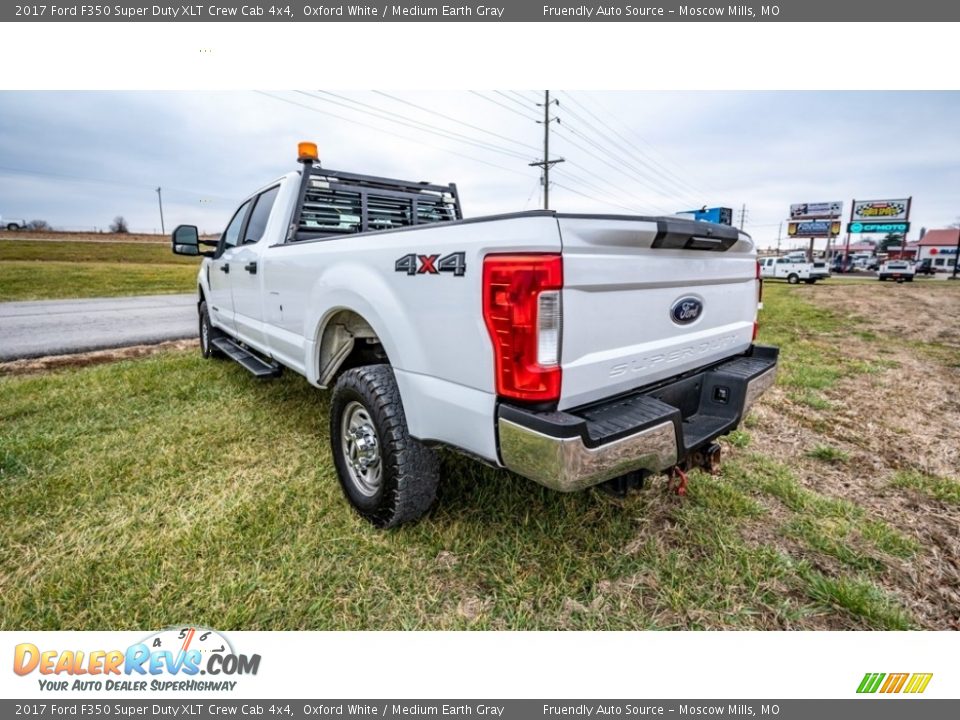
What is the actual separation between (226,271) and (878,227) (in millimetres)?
64940

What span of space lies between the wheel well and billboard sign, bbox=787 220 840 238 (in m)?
64.4

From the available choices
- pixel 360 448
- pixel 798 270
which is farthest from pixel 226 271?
pixel 798 270

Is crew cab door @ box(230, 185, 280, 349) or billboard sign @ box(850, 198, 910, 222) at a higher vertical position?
billboard sign @ box(850, 198, 910, 222)

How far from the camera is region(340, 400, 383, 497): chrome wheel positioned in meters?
2.40

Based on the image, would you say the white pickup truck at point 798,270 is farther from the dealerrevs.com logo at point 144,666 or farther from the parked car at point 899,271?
the dealerrevs.com logo at point 144,666

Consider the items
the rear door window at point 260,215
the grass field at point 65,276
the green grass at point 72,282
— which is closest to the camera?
the rear door window at point 260,215

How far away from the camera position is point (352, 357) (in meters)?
2.79

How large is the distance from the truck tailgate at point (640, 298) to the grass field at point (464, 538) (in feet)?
2.82

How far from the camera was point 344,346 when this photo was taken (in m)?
2.63

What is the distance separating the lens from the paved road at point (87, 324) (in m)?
6.45

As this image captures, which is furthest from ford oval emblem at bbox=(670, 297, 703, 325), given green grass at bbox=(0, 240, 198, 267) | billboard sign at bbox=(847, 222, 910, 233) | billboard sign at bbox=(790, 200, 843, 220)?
billboard sign at bbox=(790, 200, 843, 220)

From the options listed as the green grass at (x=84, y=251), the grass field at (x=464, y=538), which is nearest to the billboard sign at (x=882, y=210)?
the grass field at (x=464, y=538)

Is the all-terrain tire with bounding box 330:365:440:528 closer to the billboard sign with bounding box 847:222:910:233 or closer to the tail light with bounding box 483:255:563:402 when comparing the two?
the tail light with bounding box 483:255:563:402
